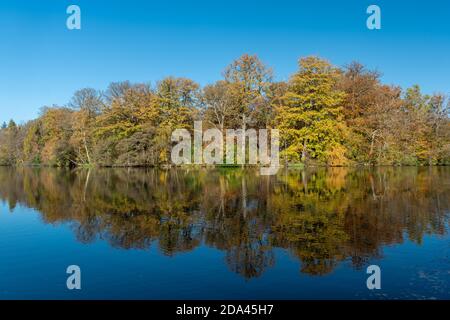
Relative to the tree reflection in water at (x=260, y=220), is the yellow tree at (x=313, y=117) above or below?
above

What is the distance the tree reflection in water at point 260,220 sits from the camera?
29.3 ft

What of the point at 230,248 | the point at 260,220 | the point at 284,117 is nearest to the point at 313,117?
the point at 284,117

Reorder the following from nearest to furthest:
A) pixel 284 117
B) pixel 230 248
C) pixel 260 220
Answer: pixel 230 248
pixel 260 220
pixel 284 117

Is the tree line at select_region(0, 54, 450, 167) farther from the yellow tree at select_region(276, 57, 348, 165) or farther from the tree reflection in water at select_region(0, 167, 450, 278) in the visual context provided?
the tree reflection in water at select_region(0, 167, 450, 278)

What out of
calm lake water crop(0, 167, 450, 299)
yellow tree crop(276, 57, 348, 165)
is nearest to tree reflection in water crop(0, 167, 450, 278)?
calm lake water crop(0, 167, 450, 299)

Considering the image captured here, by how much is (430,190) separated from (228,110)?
2804 centimetres

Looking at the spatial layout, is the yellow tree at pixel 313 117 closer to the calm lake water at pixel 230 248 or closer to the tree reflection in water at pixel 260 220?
the tree reflection in water at pixel 260 220

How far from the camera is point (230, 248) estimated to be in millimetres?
9242

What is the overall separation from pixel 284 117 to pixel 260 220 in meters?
31.0

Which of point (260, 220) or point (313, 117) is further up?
point (313, 117)

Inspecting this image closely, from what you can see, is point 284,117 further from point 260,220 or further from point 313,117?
point 260,220

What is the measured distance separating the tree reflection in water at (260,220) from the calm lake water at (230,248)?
5 cm

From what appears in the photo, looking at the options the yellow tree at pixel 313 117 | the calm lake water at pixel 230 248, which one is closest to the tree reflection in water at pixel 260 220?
the calm lake water at pixel 230 248

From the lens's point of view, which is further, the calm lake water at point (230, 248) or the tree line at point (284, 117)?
the tree line at point (284, 117)
